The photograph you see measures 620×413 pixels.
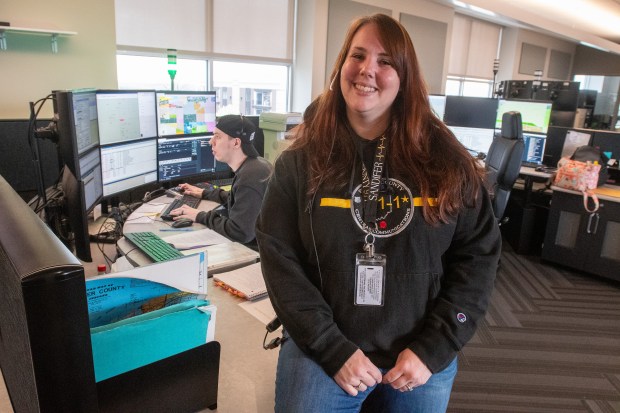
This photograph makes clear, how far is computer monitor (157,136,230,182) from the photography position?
2.78 metres

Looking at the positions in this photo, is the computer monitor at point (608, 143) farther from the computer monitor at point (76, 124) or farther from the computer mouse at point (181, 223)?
the computer monitor at point (76, 124)

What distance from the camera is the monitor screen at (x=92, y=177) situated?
1806mm

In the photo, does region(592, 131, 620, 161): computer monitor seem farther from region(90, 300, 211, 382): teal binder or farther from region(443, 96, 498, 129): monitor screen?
region(90, 300, 211, 382): teal binder

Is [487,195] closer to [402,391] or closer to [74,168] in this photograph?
[402,391]

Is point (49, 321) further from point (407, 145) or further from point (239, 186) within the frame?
point (239, 186)

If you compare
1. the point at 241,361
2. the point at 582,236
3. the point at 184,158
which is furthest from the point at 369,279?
the point at 582,236

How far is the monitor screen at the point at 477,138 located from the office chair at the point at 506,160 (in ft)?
2.86

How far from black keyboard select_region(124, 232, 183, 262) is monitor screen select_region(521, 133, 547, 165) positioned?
161 inches

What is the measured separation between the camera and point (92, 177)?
1965mm

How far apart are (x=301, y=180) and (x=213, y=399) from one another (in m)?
0.54

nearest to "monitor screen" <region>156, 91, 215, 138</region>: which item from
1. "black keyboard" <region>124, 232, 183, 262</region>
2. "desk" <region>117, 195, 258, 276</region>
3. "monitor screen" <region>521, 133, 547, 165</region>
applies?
"desk" <region>117, 195, 258, 276</region>

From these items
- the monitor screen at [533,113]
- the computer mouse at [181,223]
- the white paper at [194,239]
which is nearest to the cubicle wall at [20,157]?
the computer mouse at [181,223]

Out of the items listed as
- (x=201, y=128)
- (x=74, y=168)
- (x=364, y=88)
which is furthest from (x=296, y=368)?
(x=201, y=128)

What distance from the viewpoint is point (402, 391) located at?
105 centimetres
